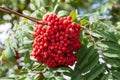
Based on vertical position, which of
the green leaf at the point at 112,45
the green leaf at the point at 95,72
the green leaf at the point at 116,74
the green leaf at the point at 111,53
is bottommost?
the green leaf at the point at 116,74

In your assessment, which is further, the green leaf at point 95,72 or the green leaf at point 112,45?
the green leaf at point 112,45

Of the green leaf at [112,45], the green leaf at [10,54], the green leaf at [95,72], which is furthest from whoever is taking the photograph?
the green leaf at [10,54]

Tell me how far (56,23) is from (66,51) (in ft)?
0.65

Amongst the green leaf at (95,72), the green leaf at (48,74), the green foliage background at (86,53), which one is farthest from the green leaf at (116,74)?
the green leaf at (48,74)

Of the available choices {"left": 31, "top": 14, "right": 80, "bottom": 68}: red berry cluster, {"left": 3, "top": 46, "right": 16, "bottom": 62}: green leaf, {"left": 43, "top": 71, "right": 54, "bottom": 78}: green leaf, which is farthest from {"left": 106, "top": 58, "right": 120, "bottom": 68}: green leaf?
{"left": 3, "top": 46, "right": 16, "bottom": 62}: green leaf

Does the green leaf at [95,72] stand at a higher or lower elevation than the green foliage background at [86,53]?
lower

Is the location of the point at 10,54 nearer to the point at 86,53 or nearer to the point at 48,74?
the point at 48,74

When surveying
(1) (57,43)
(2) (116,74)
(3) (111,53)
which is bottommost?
(2) (116,74)

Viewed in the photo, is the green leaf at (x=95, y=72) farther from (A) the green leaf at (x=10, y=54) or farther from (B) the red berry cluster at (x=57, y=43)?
(A) the green leaf at (x=10, y=54)

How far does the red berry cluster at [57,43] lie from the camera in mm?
2592

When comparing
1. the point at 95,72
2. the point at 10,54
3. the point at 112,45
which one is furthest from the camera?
the point at 10,54

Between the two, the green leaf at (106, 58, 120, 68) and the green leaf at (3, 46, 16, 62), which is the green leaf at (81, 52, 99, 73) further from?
the green leaf at (3, 46, 16, 62)

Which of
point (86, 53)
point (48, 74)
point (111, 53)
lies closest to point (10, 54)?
point (48, 74)

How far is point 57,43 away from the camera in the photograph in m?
2.60
